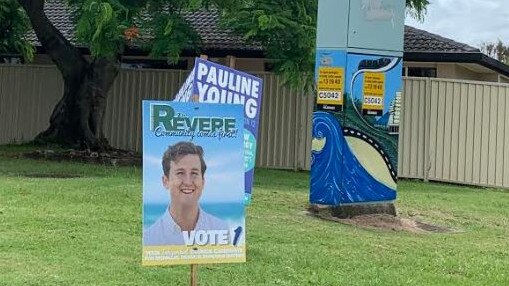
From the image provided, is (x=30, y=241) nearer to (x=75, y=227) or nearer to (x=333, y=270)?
(x=75, y=227)

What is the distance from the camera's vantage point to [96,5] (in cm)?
1313

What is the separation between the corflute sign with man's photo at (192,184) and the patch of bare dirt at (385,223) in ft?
13.5

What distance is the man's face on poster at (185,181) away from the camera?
18.2 ft

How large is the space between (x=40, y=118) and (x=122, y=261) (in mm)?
13798

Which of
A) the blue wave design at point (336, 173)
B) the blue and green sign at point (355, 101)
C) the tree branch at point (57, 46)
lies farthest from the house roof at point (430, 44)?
the blue wave design at point (336, 173)

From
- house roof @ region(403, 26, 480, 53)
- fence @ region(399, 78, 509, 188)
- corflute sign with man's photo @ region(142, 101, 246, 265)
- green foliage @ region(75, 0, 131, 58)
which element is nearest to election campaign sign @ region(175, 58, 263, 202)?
corflute sign with man's photo @ region(142, 101, 246, 265)

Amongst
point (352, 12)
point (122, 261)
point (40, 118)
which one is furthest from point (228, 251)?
point (40, 118)

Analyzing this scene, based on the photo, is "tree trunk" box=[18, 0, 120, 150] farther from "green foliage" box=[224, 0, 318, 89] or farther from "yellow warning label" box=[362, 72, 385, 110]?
"yellow warning label" box=[362, 72, 385, 110]

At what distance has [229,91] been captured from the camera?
23.9 ft

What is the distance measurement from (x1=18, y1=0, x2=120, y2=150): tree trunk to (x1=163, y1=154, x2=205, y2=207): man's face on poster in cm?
1167

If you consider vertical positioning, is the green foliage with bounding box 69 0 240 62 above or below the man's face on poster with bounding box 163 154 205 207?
above

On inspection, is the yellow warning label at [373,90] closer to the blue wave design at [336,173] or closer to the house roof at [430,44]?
the blue wave design at [336,173]

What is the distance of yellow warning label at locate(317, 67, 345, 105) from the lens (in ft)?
33.0

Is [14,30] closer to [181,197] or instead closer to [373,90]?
[373,90]
